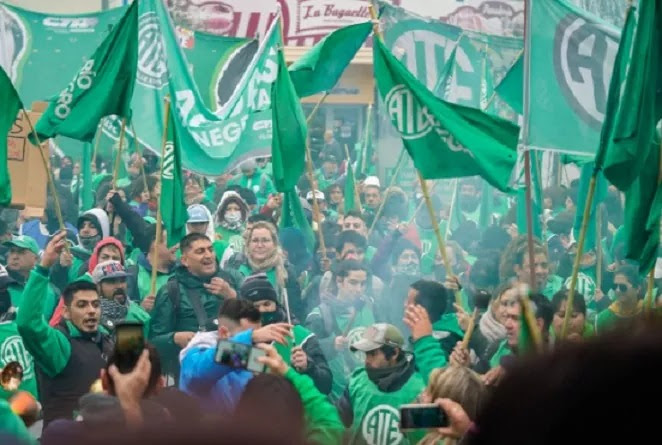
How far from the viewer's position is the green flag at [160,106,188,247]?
9688 millimetres

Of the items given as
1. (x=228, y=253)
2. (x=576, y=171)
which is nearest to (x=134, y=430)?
(x=228, y=253)

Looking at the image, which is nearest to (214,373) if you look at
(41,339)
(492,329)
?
(41,339)

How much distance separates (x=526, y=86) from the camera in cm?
863

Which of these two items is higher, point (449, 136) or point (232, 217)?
point (449, 136)

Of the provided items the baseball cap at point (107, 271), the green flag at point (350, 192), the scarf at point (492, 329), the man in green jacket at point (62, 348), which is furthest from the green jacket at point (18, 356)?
the green flag at point (350, 192)

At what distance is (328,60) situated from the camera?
992 centimetres

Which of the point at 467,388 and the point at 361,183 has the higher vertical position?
the point at 467,388

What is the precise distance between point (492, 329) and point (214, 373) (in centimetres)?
203

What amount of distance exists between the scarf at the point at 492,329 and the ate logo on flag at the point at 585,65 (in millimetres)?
2105

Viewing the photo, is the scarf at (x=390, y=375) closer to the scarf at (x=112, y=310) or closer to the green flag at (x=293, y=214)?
the scarf at (x=112, y=310)

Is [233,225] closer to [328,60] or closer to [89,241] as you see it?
[89,241]

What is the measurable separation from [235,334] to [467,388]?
143 centimetres

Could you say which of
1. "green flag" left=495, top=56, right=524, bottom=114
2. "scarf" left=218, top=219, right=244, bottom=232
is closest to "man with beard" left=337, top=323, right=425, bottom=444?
"green flag" left=495, top=56, right=524, bottom=114

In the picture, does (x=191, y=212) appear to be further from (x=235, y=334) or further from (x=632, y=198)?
(x=235, y=334)
